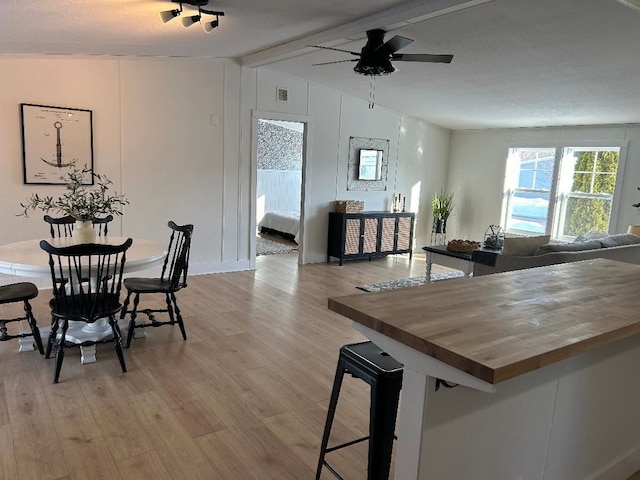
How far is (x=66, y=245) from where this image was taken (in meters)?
3.48

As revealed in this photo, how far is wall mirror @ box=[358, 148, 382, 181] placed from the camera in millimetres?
7316

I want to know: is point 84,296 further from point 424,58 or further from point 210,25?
point 424,58

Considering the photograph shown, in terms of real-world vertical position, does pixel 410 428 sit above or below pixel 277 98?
below

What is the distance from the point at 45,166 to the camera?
488cm

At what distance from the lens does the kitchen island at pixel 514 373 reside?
1348mm

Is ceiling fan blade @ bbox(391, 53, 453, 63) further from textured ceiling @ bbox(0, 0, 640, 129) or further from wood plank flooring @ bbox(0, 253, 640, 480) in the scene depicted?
wood plank flooring @ bbox(0, 253, 640, 480)

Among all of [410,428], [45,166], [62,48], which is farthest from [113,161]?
[410,428]

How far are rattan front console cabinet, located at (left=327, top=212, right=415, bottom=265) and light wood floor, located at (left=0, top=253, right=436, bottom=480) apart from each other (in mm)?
2595

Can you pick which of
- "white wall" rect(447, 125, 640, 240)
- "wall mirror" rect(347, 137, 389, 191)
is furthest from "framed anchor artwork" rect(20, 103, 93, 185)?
"white wall" rect(447, 125, 640, 240)

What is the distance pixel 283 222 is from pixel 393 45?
5.41m

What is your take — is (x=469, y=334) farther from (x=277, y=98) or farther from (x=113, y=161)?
(x=277, y=98)

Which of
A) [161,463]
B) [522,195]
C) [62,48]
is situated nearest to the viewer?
[161,463]

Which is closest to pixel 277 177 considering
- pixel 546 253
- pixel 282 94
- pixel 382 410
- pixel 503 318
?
pixel 282 94

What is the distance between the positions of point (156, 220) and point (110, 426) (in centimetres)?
338
